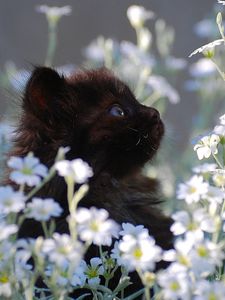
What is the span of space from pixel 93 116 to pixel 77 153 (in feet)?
0.35

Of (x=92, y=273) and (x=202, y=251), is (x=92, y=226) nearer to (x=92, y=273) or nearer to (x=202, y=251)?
(x=202, y=251)

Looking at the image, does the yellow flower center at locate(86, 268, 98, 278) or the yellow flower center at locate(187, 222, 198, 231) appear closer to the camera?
the yellow flower center at locate(187, 222, 198, 231)

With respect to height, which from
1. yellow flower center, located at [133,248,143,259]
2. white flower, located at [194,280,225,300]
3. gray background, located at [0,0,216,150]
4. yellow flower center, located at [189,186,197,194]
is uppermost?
gray background, located at [0,0,216,150]

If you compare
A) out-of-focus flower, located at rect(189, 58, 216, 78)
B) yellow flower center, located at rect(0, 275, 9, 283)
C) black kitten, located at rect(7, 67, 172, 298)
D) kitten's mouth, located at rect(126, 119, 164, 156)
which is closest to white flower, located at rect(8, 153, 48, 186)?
yellow flower center, located at rect(0, 275, 9, 283)

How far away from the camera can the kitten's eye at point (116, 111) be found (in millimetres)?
2170

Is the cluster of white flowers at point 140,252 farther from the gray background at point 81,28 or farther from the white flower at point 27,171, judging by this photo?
the gray background at point 81,28

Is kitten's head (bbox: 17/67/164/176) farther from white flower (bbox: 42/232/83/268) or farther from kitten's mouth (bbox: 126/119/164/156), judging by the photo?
white flower (bbox: 42/232/83/268)

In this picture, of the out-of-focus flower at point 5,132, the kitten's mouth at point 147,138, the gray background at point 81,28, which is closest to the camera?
the kitten's mouth at point 147,138

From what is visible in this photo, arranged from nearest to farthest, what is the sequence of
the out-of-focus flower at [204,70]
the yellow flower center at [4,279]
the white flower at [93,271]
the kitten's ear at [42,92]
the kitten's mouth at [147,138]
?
1. the yellow flower center at [4,279]
2. the white flower at [93,271]
3. the kitten's ear at [42,92]
4. the kitten's mouth at [147,138]
5. the out-of-focus flower at [204,70]

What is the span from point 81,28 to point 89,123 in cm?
302

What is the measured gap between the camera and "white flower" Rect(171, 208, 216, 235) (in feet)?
4.36

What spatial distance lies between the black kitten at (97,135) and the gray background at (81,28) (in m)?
2.68

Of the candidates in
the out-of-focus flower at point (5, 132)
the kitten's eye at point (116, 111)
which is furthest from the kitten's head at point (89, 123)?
the out-of-focus flower at point (5, 132)

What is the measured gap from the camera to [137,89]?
2.84 metres
